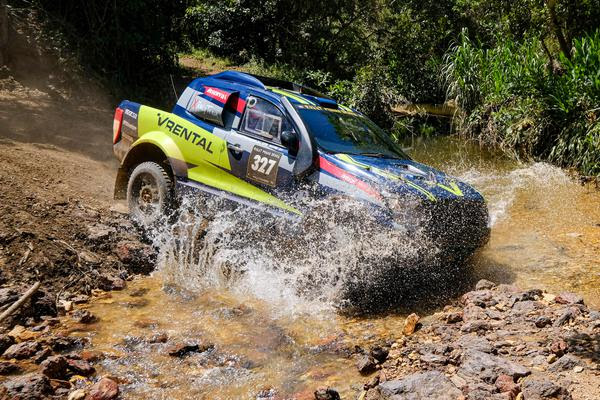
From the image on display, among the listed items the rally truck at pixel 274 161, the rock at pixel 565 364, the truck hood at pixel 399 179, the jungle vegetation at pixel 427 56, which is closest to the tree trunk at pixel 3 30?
the jungle vegetation at pixel 427 56

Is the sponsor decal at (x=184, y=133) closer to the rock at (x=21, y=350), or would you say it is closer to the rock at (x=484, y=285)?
the rock at (x=21, y=350)

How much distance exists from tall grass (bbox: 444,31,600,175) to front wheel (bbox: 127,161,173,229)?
739 centimetres

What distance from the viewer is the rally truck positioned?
5391mm

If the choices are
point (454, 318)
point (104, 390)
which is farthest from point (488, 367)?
point (104, 390)

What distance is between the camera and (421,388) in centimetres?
336

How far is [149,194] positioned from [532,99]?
26.3ft

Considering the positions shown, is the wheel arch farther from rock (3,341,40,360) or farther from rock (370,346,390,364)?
rock (370,346,390,364)

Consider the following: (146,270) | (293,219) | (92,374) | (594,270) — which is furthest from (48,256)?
(594,270)

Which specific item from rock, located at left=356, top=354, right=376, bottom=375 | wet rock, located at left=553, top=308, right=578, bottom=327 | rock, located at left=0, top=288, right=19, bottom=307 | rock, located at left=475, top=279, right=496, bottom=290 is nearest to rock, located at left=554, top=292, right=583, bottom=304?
wet rock, located at left=553, top=308, right=578, bottom=327

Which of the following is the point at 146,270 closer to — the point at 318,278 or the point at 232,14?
the point at 318,278

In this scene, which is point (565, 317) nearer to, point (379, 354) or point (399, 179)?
point (379, 354)

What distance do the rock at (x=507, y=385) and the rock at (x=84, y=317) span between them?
3324 mm

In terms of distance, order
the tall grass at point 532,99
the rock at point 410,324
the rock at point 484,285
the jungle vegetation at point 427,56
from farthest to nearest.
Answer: the jungle vegetation at point 427,56 < the tall grass at point 532,99 < the rock at point 484,285 < the rock at point 410,324

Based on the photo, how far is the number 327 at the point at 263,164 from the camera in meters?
5.84
